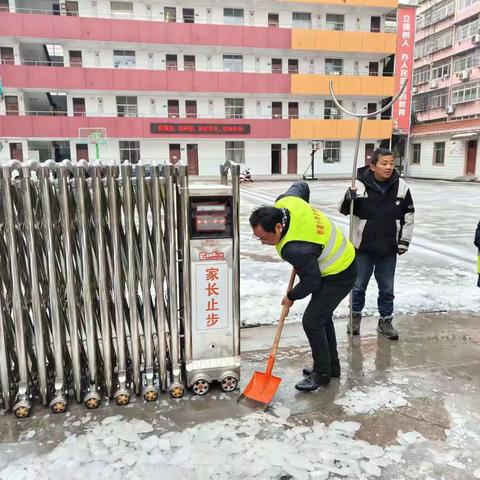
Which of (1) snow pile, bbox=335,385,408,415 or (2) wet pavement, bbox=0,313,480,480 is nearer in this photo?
(2) wet pavement, bbox=0,313,480,480

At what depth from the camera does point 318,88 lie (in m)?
32.2

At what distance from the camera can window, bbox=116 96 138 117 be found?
31.0 metres

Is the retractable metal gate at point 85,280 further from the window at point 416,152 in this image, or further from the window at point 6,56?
the window at point 416,152

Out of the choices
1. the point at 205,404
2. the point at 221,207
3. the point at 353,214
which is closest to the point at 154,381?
the point at 205,404

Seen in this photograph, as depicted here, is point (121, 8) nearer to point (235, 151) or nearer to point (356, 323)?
point (235, 151)

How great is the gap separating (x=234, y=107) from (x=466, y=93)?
1808cm

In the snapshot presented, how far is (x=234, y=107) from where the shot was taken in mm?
32438

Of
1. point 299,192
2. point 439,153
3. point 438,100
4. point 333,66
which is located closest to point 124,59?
point 333,66

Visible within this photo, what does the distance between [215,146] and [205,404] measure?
101 feet

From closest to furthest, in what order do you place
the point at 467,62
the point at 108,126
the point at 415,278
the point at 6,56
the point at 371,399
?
1. the point at 371,399
2. the point at 415,278
3. the point at 6,56
4. the point at 108,126
5. the point at 467,62

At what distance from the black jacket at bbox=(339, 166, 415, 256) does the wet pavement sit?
2.69 ft

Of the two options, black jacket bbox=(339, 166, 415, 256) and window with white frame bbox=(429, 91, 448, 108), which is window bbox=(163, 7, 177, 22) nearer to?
window with white frame bbox=(429, 91, 448, 108)

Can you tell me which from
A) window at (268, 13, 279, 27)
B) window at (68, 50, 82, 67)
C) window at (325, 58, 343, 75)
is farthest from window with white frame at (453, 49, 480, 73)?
window at (68, 50, 82, 67)

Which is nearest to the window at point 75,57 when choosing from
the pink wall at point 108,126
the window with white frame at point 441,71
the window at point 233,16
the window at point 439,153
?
the pink wall at point 108,126
